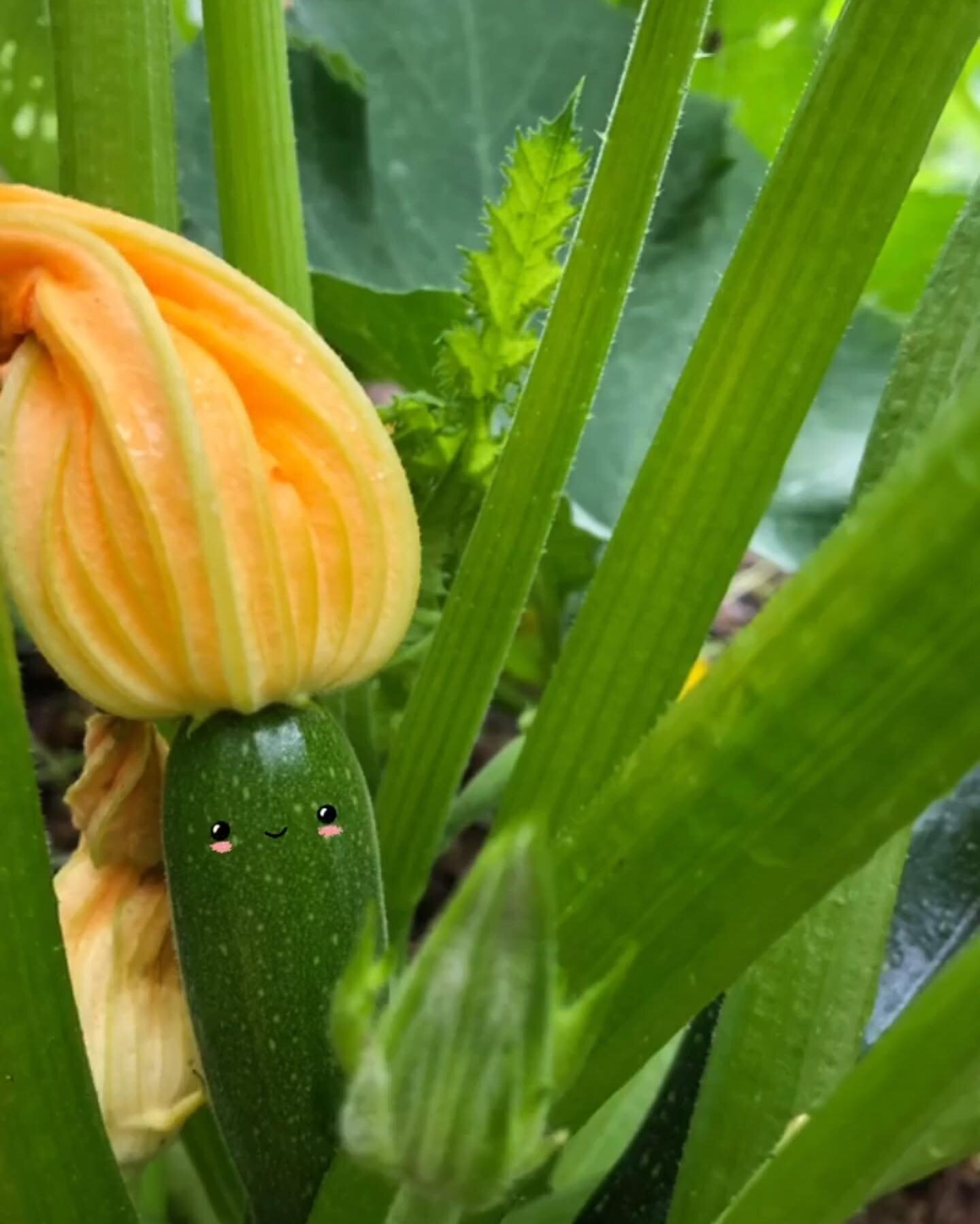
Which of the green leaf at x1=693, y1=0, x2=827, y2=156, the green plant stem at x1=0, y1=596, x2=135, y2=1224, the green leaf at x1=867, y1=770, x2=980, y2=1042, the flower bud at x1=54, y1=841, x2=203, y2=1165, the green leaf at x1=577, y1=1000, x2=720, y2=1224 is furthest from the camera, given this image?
the green leaf at x1=693, y1=0, x2=827, y2=156

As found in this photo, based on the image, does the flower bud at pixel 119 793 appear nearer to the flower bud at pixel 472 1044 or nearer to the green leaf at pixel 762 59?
the flower bud at pixel 472 1044

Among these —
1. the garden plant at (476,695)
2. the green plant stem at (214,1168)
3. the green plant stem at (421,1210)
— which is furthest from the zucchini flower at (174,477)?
the green plant stem at (214,1168)

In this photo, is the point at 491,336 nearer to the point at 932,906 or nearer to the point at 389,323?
the point at 389,323

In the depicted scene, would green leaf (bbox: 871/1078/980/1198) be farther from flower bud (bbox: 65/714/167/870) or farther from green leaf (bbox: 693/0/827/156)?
green leaf (bbox: 693/0/827/156)

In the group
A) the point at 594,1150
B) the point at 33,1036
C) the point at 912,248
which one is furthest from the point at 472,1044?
the point at 912,248

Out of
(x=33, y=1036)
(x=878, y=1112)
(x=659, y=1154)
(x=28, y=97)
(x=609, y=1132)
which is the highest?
(x=28, y=97)

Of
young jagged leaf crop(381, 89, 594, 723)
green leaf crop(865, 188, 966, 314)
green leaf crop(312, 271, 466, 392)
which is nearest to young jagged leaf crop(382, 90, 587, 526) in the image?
young jagged leaf crop(381, 89, 594, 723)

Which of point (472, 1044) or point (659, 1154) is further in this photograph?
point (659, 1154)
